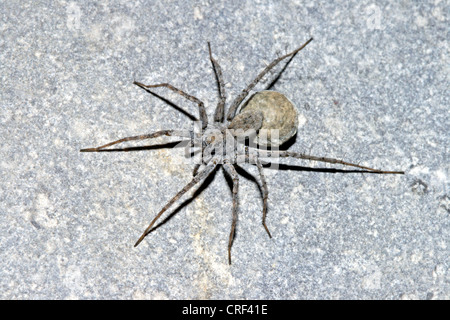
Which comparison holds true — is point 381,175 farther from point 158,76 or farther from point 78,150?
point 78,150

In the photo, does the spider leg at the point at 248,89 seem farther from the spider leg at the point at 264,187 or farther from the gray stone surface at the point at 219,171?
the spider leg at the point at 264,187

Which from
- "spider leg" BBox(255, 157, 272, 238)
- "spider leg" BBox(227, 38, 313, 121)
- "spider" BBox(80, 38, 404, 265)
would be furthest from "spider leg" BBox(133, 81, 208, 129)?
"spider leg" BBox(255, 157, 272, 238)

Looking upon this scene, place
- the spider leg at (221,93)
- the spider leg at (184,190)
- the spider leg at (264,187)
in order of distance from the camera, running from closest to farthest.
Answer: the spider leg at (184,190) → the spider leg at (264,187) → the spider leg at (221,93)

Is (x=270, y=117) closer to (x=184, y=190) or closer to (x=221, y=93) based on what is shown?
(x=221, y=93)

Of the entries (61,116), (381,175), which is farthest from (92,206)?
(381,175)

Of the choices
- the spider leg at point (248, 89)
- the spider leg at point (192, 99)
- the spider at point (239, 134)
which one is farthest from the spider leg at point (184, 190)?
the spider leg at point (248, 89)

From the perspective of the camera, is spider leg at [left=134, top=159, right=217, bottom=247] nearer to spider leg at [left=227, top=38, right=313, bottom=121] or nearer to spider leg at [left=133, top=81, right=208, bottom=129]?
spider leg at [left=133, top=81, right=208, bottom=129]

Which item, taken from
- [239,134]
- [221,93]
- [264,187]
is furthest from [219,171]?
[221,93]
